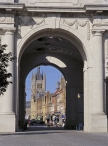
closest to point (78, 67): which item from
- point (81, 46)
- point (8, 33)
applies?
point (81, 46)

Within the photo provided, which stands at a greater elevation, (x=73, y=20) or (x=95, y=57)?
(x=73, y=20)

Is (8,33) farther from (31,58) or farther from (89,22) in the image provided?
(31,58)

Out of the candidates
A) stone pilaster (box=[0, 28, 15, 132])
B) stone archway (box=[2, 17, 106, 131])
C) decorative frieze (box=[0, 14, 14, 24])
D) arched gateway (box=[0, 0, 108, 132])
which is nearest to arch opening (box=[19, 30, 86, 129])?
stone archway (box=[2, 17, 106, 131])

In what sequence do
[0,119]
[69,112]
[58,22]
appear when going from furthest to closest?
[69,112] < [58,22] < [0,119]

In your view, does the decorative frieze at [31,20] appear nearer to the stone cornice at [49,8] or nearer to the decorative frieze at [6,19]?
the stone cornice at [49,8]

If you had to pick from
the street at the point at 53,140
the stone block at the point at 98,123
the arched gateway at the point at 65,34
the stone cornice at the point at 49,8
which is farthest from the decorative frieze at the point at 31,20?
the street at the point at 53,140

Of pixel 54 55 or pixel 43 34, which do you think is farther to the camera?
pixel 54 55

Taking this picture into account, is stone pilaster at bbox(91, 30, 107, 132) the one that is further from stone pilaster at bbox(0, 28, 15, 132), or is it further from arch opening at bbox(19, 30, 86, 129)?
arch opening at bbox(19, 30, 86, 129)

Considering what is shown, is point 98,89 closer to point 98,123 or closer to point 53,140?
A: point 98,123

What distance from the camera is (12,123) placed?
41625 millimetres

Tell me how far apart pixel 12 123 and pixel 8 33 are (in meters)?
8.26

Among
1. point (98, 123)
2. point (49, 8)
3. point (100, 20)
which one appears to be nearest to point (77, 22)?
point (100, 20)

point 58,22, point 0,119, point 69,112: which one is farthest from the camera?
point 69,112

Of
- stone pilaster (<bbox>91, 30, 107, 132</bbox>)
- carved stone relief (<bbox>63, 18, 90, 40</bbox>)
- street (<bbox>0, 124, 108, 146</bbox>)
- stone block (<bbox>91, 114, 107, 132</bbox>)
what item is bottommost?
street (<bbox>0, 124, 108, 146</bbox>)
